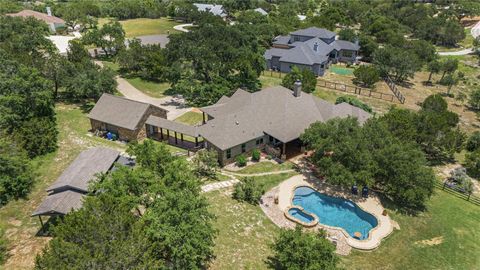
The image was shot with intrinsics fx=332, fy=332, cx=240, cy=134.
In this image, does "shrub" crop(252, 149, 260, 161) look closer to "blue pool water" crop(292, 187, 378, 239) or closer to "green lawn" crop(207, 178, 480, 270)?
"blue pool water" crop(292, 187, 378, 239)

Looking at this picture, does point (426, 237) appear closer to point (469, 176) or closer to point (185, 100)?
point (469, 176)

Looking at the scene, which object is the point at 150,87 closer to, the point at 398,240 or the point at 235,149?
the point at 235,149

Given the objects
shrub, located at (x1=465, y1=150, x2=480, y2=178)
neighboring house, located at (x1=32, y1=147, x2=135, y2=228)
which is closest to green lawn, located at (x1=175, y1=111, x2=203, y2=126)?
neighboring house, located at (x1=32, y1=147, x2=135, y2=228)

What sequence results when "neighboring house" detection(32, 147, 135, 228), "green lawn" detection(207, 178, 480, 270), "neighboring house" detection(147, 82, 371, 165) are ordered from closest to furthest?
"green lawn" detection(207, 178, 480, 270) → "neighboring house" detection(32, 147, 135, 228) → "neighboring house" detection(147, 82, 371, 165)

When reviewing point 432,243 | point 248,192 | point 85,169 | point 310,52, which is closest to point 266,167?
point 248,192

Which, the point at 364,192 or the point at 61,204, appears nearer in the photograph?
the point at 61,204

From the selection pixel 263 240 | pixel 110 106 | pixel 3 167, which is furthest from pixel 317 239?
pixel 110 106
